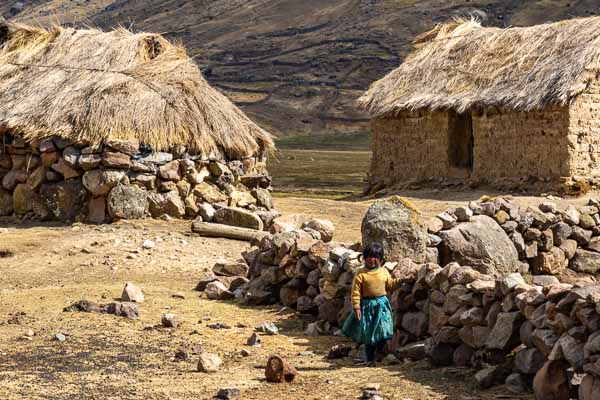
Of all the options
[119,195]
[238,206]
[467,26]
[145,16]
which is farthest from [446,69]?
[145,16]

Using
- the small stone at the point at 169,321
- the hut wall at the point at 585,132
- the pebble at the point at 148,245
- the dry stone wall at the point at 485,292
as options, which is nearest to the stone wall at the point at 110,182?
the pebble at the point at 148,245

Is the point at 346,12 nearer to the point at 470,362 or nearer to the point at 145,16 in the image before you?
the point at 145,16

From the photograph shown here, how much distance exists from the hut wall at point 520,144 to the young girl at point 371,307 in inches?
452

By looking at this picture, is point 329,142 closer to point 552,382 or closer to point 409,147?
point 409,147

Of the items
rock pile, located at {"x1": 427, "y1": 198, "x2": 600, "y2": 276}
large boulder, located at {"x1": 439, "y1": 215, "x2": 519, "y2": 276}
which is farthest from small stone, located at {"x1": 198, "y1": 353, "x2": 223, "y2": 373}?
large boulder, located at {"x1": 439, "y1": 215, "x2": 519, "y2": 276}

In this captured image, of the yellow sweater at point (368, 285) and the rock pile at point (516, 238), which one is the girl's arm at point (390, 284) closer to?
the yellow sweater at point (368, 285)

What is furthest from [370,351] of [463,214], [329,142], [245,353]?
[329,142]

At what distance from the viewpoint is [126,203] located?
1530 cm

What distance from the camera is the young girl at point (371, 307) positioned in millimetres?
8148

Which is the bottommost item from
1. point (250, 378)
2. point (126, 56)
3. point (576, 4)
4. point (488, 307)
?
point (250, 378)

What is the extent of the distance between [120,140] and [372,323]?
803 cm

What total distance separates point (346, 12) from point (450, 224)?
237ft

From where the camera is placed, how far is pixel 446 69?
22500mm

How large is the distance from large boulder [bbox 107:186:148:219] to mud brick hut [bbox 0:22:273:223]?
0.01m
